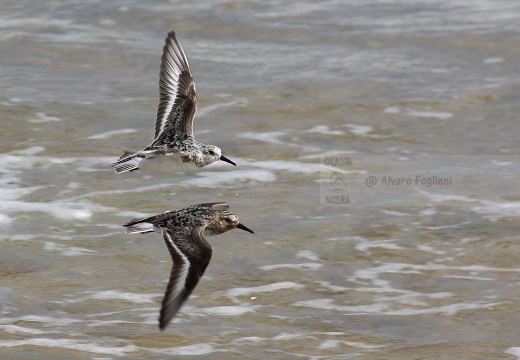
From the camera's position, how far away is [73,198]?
8.05 m

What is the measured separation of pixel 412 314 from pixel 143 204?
9.25 feet

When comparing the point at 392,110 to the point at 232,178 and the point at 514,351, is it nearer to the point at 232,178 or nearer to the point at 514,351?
the point at 232,178

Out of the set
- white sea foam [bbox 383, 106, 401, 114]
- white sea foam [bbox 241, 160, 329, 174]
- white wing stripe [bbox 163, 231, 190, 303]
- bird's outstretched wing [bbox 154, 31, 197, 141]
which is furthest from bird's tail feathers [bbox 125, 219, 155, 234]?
white sea foam [bbox 383, 106, 401, 114]

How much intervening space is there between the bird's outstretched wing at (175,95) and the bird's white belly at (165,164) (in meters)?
0.34

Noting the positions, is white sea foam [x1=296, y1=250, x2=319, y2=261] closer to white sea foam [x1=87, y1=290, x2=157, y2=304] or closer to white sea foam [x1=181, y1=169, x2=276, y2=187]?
white sea foam [x1=87, y1=290, x2=157, y2=304]

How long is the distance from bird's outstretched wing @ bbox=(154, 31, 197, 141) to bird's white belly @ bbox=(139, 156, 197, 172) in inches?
13.2

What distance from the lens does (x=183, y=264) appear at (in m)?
5.51

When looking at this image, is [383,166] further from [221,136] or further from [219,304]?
[219,304]

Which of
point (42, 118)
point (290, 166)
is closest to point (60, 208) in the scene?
point (42, 118)

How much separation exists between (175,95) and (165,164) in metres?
0.85

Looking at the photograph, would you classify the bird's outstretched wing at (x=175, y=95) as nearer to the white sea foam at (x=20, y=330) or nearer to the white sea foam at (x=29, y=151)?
the white sea foam at (x=29, y=151)

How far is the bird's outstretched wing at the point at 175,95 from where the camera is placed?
732cm

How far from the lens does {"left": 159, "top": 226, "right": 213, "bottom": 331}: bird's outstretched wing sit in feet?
17.0

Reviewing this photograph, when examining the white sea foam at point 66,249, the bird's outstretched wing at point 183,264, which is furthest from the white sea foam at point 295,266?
the white sea foam at point 66,249
